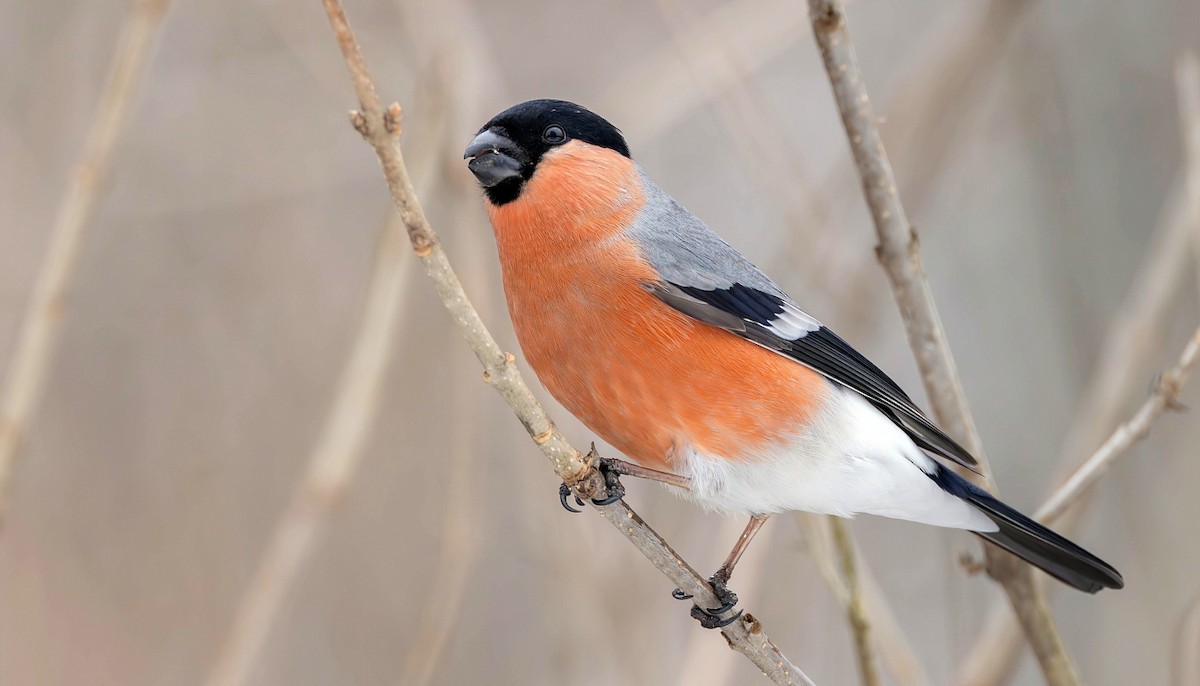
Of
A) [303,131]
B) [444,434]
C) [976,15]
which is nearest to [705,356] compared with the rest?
[976,15]

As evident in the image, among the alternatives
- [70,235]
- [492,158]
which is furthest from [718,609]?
[70,235]

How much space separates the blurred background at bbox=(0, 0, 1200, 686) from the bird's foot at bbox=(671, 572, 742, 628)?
1.29 ft

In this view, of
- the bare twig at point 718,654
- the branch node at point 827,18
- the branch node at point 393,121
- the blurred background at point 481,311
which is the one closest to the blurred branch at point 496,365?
the branch node at point 393,121

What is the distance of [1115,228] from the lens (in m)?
3.59

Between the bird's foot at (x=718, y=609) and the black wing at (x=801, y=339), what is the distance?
0.53 meters

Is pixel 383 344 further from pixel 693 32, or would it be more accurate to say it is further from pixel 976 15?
pixel 976 15

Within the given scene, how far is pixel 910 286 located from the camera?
2115mm

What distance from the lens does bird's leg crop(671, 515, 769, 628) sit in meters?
2.13

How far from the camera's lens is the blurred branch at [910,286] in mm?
1950

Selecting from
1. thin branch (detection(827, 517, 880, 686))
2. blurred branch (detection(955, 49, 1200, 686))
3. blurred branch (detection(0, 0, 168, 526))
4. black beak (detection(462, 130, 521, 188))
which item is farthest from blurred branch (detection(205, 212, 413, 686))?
blurred branch (detection(955, 49, 1200, 686))

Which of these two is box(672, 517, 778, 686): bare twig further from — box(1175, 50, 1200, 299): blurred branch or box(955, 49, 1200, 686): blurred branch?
box(1175, 50, 1200, 299): blurred branch

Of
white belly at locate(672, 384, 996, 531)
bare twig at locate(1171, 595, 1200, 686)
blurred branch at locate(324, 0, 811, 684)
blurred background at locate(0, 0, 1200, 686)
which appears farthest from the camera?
blurred background at locate(0, 0, 1200, 686)

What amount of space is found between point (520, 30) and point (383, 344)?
2551 mm

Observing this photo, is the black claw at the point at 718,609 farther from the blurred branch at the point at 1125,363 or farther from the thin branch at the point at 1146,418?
the thin branch at the point at 1146,418
